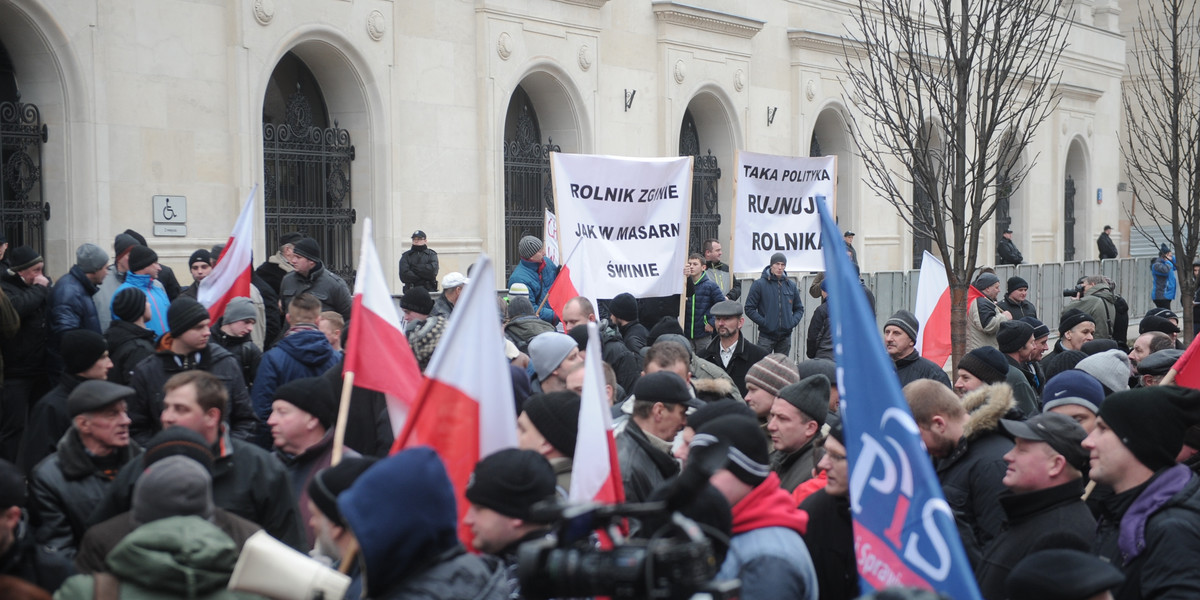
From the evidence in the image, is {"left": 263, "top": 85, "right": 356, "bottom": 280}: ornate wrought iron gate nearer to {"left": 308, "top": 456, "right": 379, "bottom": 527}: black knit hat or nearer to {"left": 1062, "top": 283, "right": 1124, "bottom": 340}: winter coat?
{"left": 1062, "top": 283, "right": 1124, "bottom": 340}: winter coat

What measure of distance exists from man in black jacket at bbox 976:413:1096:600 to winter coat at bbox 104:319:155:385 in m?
4.94

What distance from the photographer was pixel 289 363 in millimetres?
7105

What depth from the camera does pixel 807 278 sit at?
56.6ft

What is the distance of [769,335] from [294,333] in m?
7.48

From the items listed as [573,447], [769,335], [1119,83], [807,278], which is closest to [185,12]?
[769,335]

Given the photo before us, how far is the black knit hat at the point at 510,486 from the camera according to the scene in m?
3.52

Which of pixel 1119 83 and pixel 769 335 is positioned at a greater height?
pixel 1119 83

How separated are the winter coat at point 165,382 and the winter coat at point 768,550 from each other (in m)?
3.54

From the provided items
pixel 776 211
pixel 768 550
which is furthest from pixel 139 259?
pixel 768 550

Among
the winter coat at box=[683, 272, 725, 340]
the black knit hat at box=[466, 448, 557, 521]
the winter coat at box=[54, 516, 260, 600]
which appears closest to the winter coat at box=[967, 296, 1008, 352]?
the winter coat at box=[683, 272, 725, 340]

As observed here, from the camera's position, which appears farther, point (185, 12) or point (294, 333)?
point (185, 12)

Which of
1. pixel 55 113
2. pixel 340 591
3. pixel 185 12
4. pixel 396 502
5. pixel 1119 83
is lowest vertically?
pixel 340 591

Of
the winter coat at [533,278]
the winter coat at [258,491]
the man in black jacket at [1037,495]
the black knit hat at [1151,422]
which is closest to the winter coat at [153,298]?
the winter coat at [533,278]

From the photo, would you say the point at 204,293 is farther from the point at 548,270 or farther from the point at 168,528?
the point at 168,528
